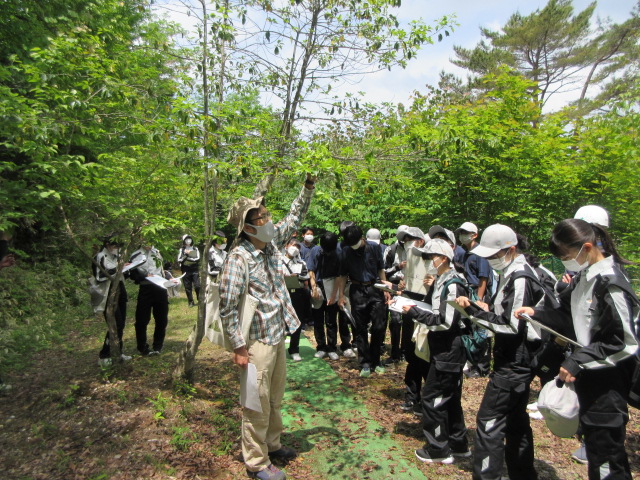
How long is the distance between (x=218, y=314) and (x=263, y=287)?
1.43 feet

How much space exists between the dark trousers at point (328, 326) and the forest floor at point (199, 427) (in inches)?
25.3

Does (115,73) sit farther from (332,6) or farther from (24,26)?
(24,26)

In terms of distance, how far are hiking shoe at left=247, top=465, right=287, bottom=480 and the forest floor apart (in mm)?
196

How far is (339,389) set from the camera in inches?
215

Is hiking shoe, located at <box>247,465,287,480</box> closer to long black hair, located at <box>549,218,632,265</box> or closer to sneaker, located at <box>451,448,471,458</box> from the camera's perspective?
sneaker, located at <box>451,448,471,458</box>

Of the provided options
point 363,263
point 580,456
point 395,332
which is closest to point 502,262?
point 580,456

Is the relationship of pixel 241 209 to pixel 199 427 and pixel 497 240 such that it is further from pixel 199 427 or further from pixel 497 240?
pixel 199 427

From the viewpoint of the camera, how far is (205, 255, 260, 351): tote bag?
329 cm

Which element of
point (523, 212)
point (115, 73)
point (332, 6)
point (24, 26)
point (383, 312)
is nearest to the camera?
point (115, 73)

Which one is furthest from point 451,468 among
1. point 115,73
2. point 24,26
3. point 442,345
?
point 24,26

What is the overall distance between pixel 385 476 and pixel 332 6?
4.73 metres

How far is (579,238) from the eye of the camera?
262 cm

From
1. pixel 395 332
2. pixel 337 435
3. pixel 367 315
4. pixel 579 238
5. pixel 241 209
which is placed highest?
pixel 241 209

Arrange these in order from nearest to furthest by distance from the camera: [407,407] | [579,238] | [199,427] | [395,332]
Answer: [579,238], [199,427], [407,407], [395,332]
